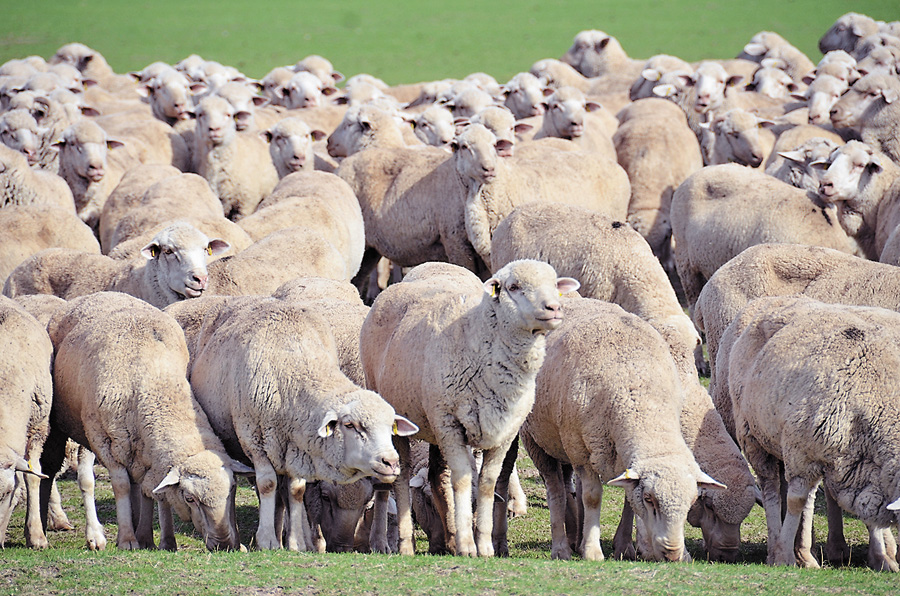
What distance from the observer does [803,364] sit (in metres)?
6.48

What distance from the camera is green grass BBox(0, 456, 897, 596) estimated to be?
17.8 feet

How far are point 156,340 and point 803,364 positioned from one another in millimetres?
3900

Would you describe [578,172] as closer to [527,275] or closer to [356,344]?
[356,344]

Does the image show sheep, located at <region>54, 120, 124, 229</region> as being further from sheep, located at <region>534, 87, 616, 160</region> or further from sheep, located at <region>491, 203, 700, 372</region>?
sheep, located at <region>534, 87, 616, 160</region>

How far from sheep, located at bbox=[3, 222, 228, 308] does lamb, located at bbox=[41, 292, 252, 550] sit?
63.7 inches

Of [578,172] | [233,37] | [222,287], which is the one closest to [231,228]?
[222,287]

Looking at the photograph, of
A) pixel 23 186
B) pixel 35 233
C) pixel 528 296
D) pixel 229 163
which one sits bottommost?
pixel 528 296

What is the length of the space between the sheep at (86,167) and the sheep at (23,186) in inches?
21.8

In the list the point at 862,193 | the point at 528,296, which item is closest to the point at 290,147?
the point at 862,193

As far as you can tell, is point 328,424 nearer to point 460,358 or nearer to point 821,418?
point 460,358

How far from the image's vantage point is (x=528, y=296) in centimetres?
605

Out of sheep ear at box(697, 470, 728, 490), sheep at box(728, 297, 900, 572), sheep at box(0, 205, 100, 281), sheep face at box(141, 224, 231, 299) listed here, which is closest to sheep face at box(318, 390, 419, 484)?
sheep ear at box(697, 470, 728, 490)

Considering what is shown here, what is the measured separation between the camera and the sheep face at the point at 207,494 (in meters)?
6.44

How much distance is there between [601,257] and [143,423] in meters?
4.30
